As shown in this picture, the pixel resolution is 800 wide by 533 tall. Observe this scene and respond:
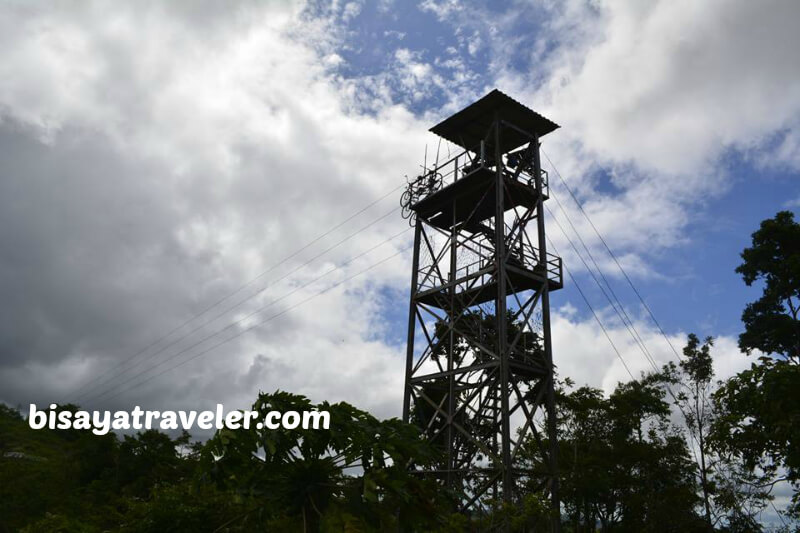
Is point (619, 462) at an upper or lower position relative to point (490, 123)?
lower

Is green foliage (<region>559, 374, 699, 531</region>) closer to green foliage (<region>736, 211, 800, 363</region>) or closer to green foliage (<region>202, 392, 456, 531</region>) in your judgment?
green foliage (<region>736, 211, 800, 363</region>)

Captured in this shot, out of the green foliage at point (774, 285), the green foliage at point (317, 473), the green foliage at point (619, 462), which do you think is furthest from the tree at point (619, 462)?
the green foliage at point (317, 473)

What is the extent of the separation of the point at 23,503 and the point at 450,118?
1867cm

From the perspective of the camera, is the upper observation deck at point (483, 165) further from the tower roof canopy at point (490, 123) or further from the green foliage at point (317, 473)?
the green foliage at point (317, 473)

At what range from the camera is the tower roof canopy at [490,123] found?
23.4 meters

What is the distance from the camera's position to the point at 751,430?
36.9 feet

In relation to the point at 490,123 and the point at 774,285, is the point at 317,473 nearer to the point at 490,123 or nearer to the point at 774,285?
the point at 490,123

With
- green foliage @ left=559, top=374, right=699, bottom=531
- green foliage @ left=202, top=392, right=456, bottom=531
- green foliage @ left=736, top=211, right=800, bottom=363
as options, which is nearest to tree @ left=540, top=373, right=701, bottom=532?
green foliage @ left=559, top=374, right=699, bottom=531

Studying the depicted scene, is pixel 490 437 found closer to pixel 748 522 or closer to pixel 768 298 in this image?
pixel 748 522

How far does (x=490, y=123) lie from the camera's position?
24.2 meters

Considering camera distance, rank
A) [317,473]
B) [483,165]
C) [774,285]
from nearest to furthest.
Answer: [317,473] < [483,165] < [774,285]

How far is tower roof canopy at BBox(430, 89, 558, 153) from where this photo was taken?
23359 mm

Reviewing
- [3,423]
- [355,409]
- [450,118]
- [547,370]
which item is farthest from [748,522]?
[3,423]

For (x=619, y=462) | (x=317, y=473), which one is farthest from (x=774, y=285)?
(x=317, y=473)
